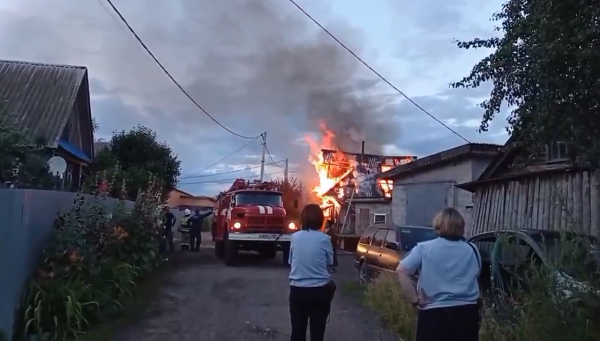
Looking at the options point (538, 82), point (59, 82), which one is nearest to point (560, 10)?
point (538, 82)

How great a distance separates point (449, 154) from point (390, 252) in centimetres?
862

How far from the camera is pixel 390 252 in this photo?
12930 mm

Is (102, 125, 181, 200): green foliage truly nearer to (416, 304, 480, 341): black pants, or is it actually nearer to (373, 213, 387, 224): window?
(373, 213, 387, 224): window

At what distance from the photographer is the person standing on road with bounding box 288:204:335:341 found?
594cm

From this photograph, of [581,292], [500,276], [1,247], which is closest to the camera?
[581,292]

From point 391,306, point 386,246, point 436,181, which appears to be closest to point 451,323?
point 391,306

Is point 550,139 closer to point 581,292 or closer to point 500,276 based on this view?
point 500,276

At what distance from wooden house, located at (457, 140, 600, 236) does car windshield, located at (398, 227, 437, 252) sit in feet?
7.60

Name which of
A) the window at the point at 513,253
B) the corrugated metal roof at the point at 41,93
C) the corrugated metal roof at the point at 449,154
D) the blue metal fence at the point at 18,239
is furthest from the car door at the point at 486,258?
the corrugated metal roof at the point at 41,93

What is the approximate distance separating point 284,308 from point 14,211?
17.4ft

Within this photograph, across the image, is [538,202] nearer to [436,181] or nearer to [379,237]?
[379,237]

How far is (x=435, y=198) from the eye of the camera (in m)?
22.0

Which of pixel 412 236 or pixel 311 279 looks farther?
pixel 412 236

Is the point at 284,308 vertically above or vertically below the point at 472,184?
below
